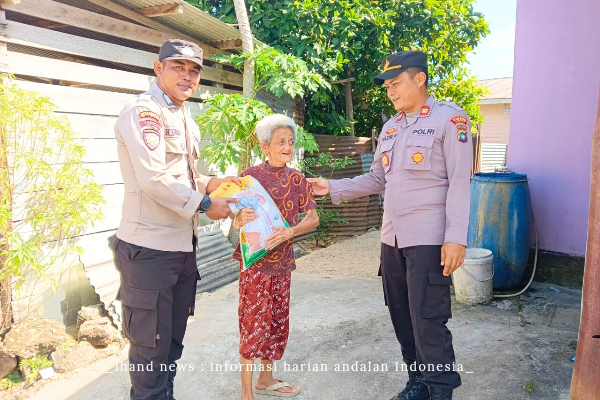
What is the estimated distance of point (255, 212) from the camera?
8.29 ft

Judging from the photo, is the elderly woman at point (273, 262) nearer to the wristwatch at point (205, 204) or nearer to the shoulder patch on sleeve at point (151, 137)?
the wristwatch at point (205, 204)

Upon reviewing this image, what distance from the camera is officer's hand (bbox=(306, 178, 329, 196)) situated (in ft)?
9.45

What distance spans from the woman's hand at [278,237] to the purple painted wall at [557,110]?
3.06m

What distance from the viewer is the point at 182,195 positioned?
7.21 feet

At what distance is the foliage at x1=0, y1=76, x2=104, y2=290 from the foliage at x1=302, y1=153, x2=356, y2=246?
432 cm

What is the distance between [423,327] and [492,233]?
234 centimetres

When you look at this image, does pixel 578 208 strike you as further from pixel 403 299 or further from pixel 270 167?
pixel 270 167

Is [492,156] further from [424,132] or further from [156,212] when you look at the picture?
[156,212]

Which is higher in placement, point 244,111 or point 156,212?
point 244,111

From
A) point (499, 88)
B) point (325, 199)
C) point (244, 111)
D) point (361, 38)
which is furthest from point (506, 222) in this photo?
point (499, 88)

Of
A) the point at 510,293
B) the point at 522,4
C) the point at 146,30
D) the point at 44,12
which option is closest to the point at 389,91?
the point at 510,293

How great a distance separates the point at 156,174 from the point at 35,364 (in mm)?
2289

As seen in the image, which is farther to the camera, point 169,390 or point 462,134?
point 169,390

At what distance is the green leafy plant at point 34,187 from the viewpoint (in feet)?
11.0
